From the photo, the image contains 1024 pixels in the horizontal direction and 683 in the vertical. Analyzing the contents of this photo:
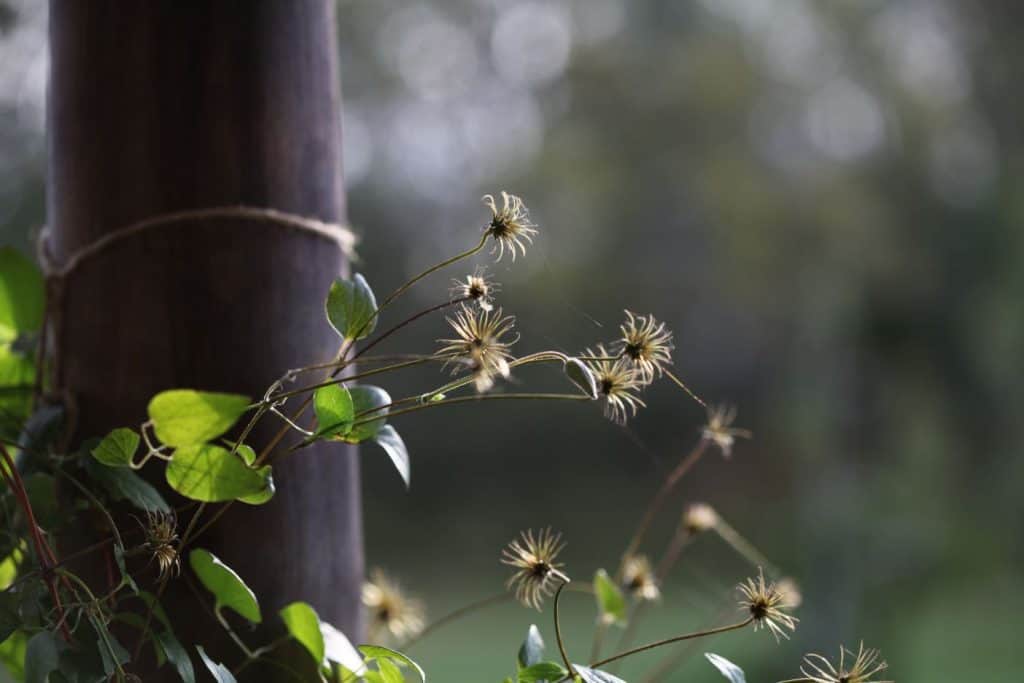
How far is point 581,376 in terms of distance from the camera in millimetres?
217

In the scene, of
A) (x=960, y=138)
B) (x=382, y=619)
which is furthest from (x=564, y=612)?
(x=382, y=619)

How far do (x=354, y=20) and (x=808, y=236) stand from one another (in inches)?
123

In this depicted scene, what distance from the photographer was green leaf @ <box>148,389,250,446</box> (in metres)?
0.20

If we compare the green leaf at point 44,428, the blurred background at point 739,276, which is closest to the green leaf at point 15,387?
the green leaf at point 44,428

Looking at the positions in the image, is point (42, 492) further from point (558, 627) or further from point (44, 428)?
point (558, 627)

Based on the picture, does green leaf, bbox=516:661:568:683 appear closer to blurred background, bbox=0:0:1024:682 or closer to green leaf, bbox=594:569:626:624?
green leaf, bbox=594:569:626:624

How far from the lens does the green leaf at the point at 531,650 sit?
10.3 inches

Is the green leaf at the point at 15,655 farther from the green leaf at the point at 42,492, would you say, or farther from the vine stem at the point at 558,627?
the vine stem at the point at 558,627

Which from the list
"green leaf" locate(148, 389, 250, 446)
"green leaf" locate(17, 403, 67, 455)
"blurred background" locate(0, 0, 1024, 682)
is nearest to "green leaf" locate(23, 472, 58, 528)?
"green leaf" locate(17, 403, 67, 455)

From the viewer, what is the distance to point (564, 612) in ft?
17.6

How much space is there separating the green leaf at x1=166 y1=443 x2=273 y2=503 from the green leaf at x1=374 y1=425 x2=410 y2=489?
0.03 meters

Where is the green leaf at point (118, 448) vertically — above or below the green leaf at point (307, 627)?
above

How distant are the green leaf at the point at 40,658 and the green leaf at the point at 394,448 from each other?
8cm

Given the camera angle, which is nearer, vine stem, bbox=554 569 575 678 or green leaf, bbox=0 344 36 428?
vine stem, bbox=554 569 575 678
